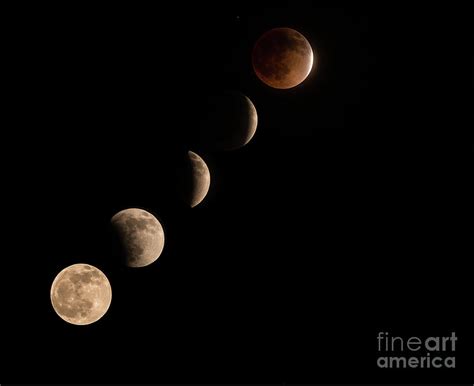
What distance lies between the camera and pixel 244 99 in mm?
4461

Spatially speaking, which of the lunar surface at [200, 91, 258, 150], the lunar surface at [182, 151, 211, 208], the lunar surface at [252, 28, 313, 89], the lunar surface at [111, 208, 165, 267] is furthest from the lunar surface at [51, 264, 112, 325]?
the lunar surface at [252, 28, 313, 89]

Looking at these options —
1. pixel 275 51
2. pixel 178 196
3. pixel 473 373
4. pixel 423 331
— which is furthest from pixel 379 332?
pixel 275 51

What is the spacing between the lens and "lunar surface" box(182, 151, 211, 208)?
14.4 ft

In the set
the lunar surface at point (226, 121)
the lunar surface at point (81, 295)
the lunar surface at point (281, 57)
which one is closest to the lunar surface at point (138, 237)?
the lunar surface at point (81, 295)

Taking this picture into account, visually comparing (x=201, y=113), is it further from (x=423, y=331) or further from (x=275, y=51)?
(x=423, y=331)

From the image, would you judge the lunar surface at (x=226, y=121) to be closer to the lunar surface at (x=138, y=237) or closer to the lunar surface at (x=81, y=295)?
the lunar surface at (x=138, y=237)

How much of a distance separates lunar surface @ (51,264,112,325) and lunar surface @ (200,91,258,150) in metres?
1.75

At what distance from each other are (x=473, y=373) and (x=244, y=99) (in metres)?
5.73

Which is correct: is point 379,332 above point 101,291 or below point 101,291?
above

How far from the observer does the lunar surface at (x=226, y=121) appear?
4.31 m

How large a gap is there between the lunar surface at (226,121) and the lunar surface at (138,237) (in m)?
1.04

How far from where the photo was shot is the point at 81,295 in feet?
13.3

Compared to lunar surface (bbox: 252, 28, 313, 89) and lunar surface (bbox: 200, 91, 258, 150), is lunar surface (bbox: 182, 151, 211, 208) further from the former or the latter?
lunar surface (bbox: 252, 28, 313, 89)

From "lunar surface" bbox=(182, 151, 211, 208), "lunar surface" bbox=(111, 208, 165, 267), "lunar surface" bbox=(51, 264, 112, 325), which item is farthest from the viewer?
"lunar surface" bbox=(182, 151, 211, 208)
